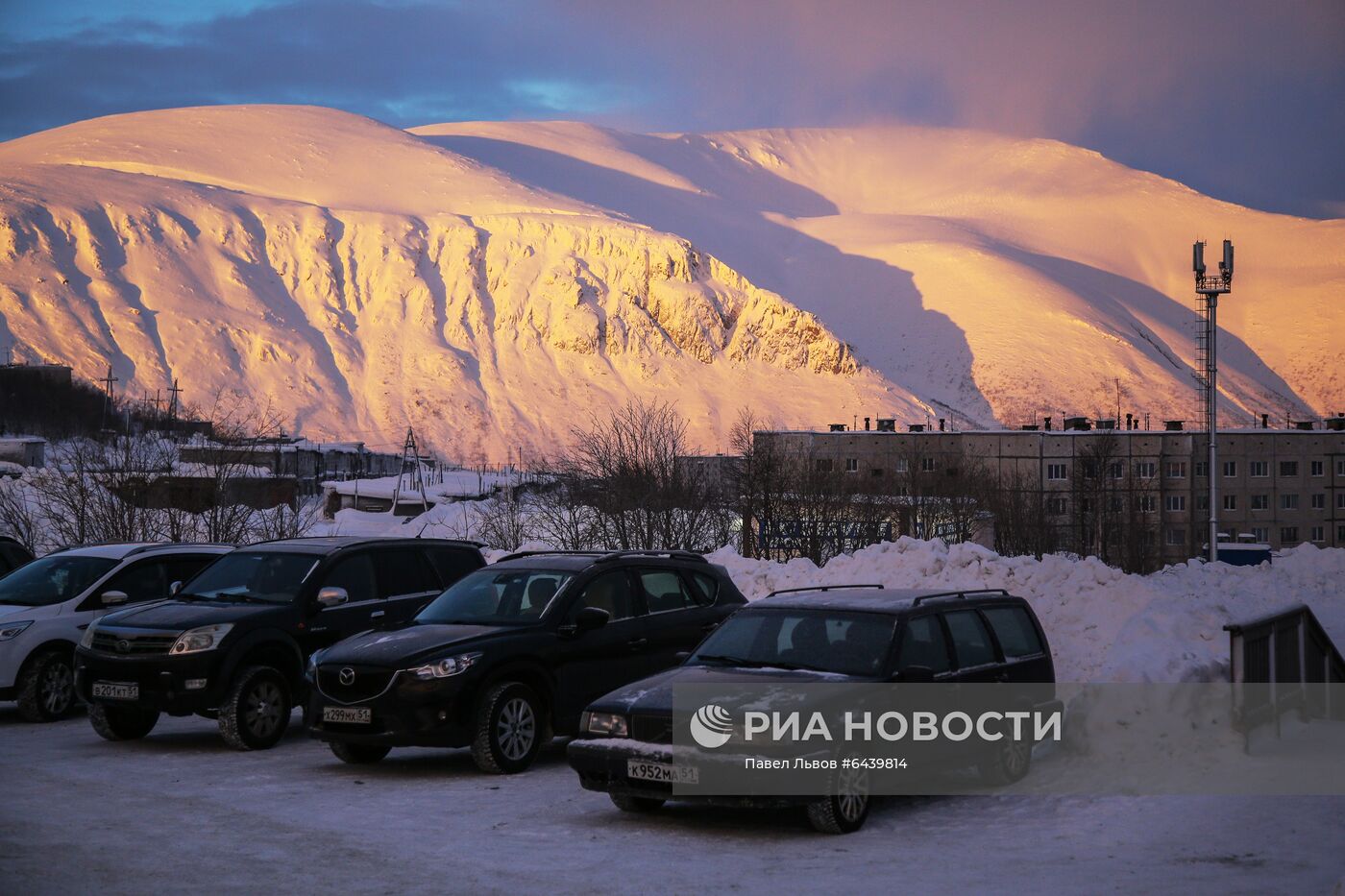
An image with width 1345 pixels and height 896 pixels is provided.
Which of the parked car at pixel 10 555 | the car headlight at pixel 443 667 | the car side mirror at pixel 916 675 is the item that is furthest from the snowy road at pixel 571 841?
the parked car at pixel 10 555

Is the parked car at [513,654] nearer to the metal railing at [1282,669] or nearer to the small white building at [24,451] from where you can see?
the metal railing at [1282,669]

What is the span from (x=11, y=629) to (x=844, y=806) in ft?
31.1

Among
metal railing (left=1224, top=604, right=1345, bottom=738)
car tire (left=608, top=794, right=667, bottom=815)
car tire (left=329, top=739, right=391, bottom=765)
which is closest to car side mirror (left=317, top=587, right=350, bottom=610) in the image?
car tire (left=329, top=739, right=391, bottom=765)

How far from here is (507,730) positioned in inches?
448

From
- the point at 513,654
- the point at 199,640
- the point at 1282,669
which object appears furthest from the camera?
the point at 199,640

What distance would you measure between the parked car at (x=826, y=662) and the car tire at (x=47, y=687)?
755 centimetres

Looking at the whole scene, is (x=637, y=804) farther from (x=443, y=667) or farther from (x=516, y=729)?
(x=443, y=667)

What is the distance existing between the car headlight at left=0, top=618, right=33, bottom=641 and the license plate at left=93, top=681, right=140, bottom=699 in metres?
2.03

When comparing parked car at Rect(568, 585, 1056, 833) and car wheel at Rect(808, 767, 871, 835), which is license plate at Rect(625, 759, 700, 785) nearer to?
parked car at Rect(568, 585, 1056, 833)

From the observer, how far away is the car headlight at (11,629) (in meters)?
14.2

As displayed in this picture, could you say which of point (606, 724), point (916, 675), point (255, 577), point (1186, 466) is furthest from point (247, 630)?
point (1186, 466)

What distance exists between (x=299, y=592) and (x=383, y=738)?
2.77 meters

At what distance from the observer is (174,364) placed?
134 meters

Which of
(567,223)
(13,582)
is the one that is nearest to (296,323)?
(567,223)
